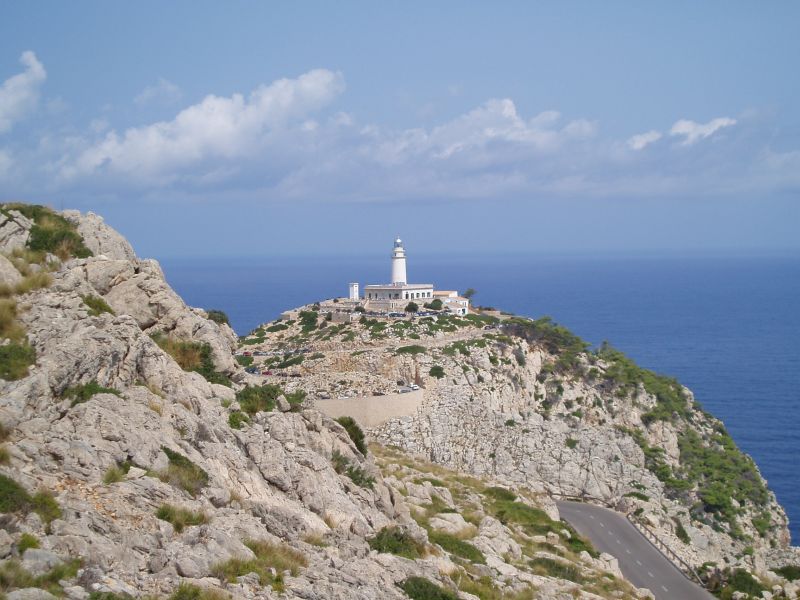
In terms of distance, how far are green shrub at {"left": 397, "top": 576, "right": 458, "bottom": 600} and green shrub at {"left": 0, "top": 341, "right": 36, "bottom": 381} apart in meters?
7.38

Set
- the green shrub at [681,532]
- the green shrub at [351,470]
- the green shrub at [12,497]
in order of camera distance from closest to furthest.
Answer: the green shrub at [12,497] → the green shrub at [351,470] → the green shrub at [681,532]

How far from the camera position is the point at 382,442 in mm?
39469

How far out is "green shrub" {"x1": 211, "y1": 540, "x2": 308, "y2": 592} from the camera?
12.0m

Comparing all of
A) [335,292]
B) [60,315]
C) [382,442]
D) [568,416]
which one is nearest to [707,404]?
[568,416]

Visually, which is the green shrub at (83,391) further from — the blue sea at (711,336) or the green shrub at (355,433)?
the blue sea at (711,336)

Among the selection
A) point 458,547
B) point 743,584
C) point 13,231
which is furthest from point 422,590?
point 743,584

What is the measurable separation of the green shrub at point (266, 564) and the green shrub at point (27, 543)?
246cm

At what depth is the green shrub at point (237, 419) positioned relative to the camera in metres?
17.2

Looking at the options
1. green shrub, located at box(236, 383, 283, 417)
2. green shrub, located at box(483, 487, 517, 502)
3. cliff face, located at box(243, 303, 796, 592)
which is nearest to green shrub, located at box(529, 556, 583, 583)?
green shrub, located at box(483, 487, 517, 502)

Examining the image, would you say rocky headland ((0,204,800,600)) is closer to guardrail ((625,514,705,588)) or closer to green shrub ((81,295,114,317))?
green shrub ((81,295,114,317))

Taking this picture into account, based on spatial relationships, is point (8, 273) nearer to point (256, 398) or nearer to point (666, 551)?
point (256, 398)

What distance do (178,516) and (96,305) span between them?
589 cm

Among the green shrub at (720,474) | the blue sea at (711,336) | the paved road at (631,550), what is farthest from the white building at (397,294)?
the blue sea at (711,336)

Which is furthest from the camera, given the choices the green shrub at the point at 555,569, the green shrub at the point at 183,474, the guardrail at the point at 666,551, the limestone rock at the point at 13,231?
the guardrail at the point at 666,551
